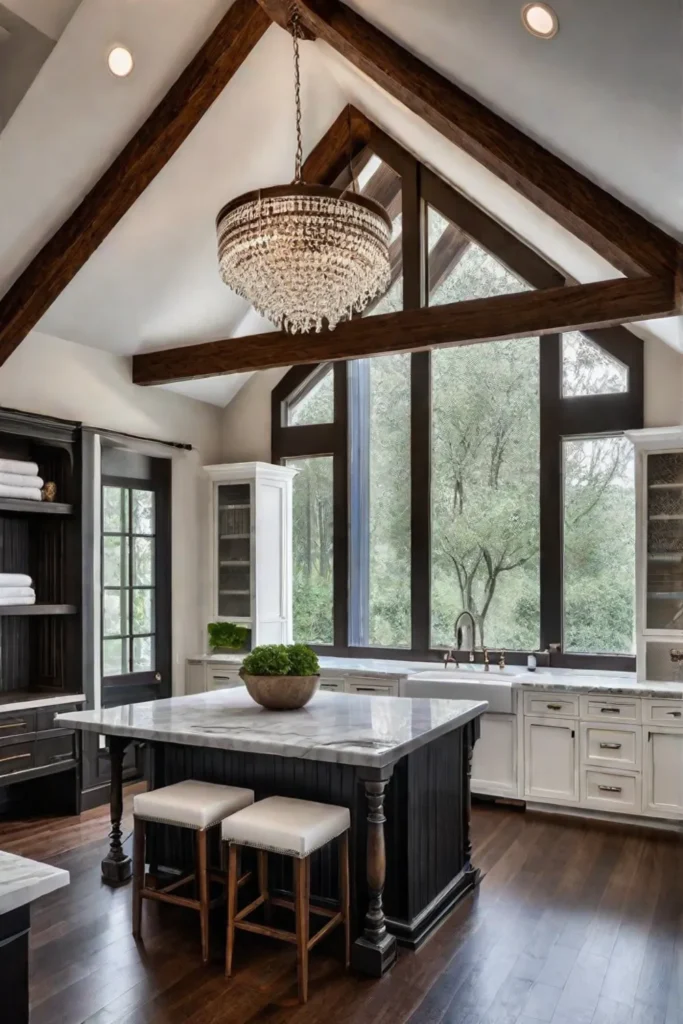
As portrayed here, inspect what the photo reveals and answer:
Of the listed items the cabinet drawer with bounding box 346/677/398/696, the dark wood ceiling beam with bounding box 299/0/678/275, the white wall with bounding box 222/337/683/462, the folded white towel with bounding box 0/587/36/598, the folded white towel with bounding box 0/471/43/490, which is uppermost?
the dark wood ceiling beam with bounding box 299/0/678/275

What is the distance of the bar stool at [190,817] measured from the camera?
10.3ft

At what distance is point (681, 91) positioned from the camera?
2793mm

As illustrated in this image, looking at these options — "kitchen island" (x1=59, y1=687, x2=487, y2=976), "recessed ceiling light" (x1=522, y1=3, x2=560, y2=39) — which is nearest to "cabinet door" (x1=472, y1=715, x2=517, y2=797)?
"kitchen island" (x1=59, y1=687, x2=487, y2=976)

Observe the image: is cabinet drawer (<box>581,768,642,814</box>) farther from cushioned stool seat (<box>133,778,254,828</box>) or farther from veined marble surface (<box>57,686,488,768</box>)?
cushioned stool seat (<box>133,778,254,828</box>)

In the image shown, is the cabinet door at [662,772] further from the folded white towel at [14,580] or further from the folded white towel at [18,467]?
the folded white towel at [18,467]

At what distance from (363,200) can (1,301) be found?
2.50 m

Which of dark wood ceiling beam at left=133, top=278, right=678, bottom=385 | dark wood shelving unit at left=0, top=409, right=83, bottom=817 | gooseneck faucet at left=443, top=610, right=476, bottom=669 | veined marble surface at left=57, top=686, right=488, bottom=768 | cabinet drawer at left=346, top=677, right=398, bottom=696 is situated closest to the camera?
veined marble surface at left=57, top=686, right=488, bottom=768

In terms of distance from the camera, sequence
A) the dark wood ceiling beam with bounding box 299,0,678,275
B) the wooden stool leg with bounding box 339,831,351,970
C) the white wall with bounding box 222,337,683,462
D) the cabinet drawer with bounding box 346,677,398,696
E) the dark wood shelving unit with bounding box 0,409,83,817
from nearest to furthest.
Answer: the wooden stool leg with bounding box 339,831,351,970 < the dark wood ceiling beam with bounding box 299,0,678,275 < the dark wood shelving unit with bounding box 0,409,83,817 < the cabinet drawer with bounding box 346,677,398,696 < the white wall with bounding box 222,337,683,462

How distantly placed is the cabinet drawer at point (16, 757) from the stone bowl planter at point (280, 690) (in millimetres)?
1862

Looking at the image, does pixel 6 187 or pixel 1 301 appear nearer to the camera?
pixel 6 187

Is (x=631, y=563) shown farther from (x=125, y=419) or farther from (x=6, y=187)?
(x=6, y=187)

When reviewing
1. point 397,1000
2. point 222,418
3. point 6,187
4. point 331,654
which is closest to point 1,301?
point 6,187

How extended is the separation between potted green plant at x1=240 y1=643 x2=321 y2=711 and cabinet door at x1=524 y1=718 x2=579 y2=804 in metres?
1.87

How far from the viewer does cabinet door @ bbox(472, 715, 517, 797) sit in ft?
16.4
